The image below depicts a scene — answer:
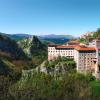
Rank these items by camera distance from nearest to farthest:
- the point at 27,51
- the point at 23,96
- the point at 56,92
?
the point at 23,96
the point at 56,92
the point at 27,51

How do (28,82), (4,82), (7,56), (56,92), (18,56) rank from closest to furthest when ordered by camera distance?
1. (56,92)
2. (4,82)
3. (28,82)
4. (7,56)
5. (18,56)

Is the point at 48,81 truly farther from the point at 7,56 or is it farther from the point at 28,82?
the point at 7,56

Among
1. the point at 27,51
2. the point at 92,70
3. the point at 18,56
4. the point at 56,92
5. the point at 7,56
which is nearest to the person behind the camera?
the point at 56,92

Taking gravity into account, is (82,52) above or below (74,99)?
above

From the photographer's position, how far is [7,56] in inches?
3216

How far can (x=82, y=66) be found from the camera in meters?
69.8

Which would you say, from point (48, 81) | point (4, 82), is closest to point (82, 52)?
point (48, 81)

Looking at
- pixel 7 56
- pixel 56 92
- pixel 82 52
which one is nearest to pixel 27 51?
pixel 7 56

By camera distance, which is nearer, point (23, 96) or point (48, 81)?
point (23, 96)

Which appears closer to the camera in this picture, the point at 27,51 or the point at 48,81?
the point at 48,81

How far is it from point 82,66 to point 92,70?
223 centimetres

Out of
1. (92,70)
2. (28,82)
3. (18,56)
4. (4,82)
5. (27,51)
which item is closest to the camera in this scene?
(4,82)

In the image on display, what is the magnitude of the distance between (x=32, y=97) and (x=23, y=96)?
3.82ft

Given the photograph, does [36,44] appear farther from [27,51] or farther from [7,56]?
[7,56]
